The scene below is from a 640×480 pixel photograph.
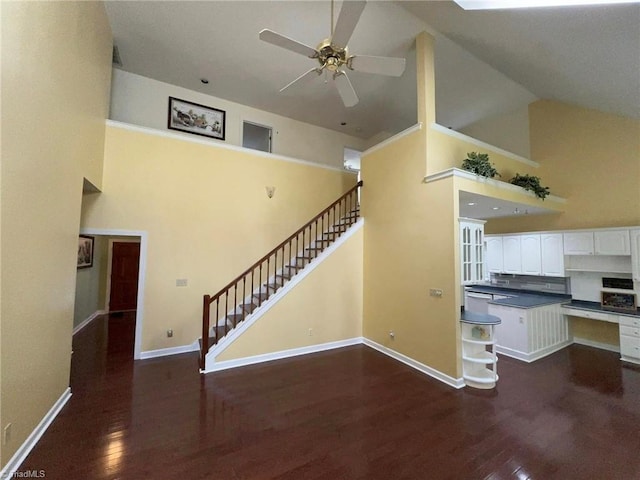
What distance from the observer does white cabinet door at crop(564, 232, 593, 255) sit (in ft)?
16.3

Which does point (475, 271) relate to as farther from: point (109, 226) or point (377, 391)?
point (109, 226)

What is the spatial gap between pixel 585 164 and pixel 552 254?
2.00 metres

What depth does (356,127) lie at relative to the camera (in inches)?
294

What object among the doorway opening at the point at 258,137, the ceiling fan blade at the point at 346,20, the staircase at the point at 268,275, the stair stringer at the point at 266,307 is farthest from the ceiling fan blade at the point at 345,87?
the doorway opening at the point at 258,137

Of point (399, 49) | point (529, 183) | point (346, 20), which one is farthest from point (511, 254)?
point (346, 20)

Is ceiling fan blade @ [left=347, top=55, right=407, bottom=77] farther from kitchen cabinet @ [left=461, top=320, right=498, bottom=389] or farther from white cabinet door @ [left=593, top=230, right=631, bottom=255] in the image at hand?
white cabinet door @ [left=593, top=230, right=631, bottom=255]

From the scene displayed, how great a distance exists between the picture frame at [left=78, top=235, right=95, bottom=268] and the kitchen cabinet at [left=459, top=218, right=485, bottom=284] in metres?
7.77

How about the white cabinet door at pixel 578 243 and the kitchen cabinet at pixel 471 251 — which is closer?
the kitchen cabinet at pixel 471 251

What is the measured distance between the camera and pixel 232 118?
6.22 m

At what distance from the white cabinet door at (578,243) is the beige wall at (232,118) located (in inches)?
220

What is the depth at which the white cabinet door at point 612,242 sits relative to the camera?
4581mm

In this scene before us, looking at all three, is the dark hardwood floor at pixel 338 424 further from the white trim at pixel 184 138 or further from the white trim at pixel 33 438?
the white trim at pixel 184 138

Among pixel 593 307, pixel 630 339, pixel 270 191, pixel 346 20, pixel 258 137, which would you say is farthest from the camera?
pixel 258 137

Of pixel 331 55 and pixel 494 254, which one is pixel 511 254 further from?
pixel 331 55
